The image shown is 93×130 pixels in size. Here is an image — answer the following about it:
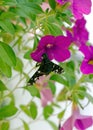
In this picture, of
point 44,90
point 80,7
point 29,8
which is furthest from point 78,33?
point 44,90

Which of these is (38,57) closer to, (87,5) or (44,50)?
(44,50)

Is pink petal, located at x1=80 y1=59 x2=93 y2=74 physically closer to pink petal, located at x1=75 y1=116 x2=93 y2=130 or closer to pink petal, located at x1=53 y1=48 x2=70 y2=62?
pink petal, located at x1=53 y1=48 x2=70 y2=62

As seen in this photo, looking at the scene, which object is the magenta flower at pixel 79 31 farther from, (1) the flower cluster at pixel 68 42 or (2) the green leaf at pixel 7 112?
(2) the green leaf at pixel 7 112

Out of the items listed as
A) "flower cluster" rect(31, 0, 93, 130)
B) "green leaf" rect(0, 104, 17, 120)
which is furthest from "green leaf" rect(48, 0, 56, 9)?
"green leaf" rect(0, 104, 17, 120)

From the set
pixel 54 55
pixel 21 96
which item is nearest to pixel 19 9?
pixel 54 55

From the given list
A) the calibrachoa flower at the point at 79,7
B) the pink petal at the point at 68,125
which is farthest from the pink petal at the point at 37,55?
the pink petal at the point at 68,125

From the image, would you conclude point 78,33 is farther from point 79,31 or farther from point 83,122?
point 83,122
